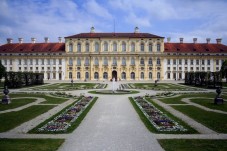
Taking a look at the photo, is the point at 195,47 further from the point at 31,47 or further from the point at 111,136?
the point at 111,136

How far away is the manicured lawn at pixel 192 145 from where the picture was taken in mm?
8992

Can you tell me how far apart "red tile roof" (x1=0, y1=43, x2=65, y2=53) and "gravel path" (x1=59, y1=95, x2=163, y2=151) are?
6944 cm

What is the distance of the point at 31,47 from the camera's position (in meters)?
82.3

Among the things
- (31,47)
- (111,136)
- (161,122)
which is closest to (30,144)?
(111,136)

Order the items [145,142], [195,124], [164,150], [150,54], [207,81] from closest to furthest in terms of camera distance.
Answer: [164,150] < [145,142] < [195,124] < [207,81] < [150,54]

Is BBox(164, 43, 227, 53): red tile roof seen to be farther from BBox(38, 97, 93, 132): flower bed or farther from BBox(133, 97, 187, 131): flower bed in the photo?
BBox(38, 97, 93, 132): flower bed

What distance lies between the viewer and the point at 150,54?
77625 millimetres

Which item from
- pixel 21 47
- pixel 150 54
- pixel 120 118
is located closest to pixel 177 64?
pixel 150 54

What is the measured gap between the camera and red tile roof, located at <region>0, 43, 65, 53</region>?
264 feet

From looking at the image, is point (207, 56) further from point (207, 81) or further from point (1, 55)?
point (1, 55)

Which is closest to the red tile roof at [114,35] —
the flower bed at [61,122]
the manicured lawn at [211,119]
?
the manicured lawn at [211,119]

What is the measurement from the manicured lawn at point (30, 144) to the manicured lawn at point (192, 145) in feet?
14.4

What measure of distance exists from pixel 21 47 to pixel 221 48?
231ft

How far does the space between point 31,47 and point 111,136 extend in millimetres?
78396
